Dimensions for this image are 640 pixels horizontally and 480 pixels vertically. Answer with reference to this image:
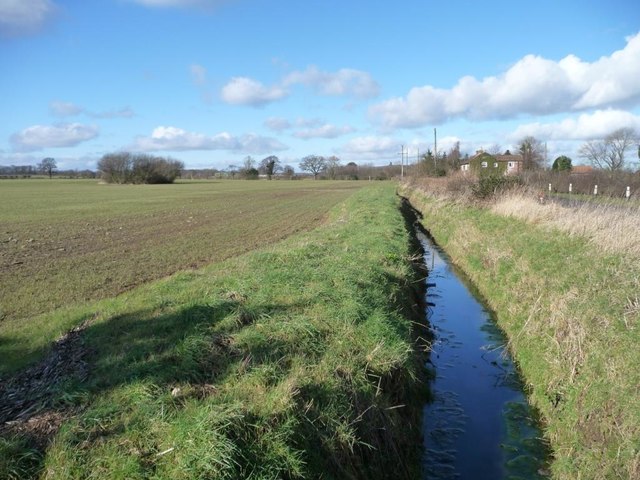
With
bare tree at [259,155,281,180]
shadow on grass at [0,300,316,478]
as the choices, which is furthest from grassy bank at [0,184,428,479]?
bare tree at [259,155,281,180]

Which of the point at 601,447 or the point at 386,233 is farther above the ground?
the point at 386,233

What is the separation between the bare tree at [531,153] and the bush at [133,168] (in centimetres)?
7700

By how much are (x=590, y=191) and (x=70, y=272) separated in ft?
124

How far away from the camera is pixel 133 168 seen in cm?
10612

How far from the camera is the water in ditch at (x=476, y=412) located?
5957 mm

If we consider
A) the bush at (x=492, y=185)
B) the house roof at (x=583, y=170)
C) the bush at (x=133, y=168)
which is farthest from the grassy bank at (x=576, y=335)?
the bush at (x=133, y=168)

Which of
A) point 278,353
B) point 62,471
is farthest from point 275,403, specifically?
point 62,471

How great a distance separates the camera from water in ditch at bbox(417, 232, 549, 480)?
5957mm

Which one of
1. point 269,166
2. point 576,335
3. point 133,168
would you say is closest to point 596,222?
point 576,335

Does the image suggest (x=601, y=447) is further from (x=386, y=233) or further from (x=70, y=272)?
(x=70, y=272)

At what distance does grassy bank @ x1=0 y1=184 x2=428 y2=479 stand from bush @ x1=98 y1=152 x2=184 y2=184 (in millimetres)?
105012

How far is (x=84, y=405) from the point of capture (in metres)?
4.83

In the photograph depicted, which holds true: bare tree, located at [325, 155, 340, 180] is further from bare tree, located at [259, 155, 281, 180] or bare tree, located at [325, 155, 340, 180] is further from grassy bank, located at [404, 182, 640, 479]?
grassy bank, located at [404, 182, 640, 479]

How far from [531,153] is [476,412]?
75.2m
